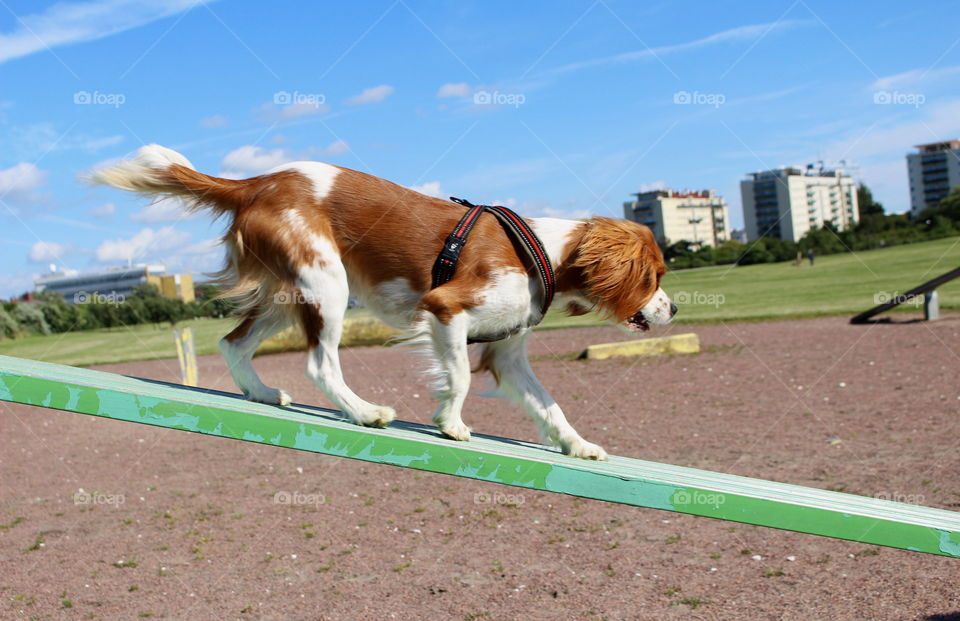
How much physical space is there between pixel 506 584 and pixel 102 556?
10.4ft

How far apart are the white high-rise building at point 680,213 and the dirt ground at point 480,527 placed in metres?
74.0

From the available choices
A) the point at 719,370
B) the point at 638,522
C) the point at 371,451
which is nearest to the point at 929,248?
the point at 719,370

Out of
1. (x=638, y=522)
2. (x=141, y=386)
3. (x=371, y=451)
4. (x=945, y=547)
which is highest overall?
(x=141, y=386)

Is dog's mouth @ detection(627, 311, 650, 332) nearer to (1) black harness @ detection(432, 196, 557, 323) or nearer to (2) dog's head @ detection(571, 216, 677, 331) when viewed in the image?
(2) dog's head @ detection(571, 216, 677, 331)

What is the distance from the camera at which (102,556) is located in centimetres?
629

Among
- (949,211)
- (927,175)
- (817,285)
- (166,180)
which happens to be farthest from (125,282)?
(927,175)

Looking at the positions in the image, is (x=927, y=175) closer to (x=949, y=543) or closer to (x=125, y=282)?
(x=125, y=282)

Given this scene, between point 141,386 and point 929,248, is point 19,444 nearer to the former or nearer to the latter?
point 141,386

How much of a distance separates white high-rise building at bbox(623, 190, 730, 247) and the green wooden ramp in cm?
8053

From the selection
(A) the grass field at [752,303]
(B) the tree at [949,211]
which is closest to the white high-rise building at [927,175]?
(B) the tree at [949,211]

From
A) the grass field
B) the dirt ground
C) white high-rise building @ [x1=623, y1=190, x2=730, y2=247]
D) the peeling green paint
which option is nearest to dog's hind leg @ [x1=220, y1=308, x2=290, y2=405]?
the dirt ground

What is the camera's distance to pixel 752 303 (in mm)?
28297

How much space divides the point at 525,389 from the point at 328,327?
1.16 m

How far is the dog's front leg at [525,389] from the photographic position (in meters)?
4.45
